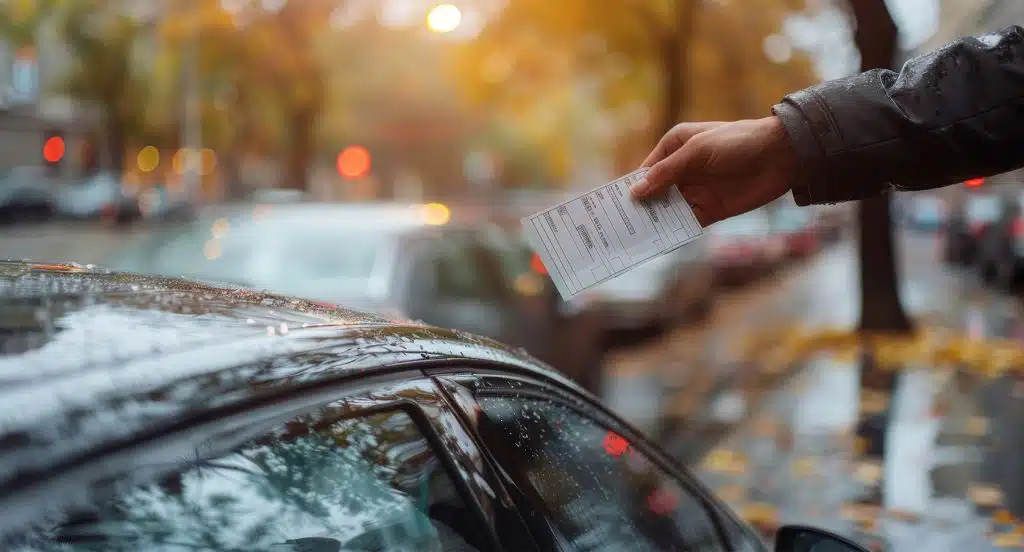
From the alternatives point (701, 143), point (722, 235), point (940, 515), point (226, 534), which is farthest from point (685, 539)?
point (722, 235)

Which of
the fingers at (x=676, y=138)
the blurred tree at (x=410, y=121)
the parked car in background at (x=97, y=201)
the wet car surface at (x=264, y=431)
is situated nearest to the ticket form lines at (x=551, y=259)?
the wet car surface at (x=264, y=431)

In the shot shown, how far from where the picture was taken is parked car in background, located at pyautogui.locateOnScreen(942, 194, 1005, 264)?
28922mm

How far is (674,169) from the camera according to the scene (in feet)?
7.99

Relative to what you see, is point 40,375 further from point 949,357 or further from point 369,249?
point 949,357

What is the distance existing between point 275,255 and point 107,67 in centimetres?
3787

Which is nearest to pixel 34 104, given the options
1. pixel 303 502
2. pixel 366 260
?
pixel 366 260

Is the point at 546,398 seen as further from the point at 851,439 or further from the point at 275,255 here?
the point at 851,439

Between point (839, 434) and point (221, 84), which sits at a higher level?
point (221, 84)

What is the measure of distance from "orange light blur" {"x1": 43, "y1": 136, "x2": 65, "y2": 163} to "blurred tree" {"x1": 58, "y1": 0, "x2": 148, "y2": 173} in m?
2.07

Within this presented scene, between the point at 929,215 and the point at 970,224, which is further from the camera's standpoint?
the point at 929,215

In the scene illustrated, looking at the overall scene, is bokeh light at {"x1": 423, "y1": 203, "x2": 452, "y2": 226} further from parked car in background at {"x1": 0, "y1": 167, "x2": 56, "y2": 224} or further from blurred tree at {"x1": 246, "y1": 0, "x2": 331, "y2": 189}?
parked car in background at {"x1": 0, "y1": 167, "x2": 56, "y2": 224}

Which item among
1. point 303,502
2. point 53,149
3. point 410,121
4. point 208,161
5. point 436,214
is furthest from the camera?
point 410,121

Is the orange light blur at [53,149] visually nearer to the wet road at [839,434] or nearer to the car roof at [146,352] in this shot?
the wet road at [839,434]

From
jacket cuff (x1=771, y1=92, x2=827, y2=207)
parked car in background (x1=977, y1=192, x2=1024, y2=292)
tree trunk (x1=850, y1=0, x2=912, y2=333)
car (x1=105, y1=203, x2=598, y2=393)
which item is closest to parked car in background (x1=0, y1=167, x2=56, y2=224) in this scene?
parked car in background (x1=977, y1=192, x2=1024, y2=292)
